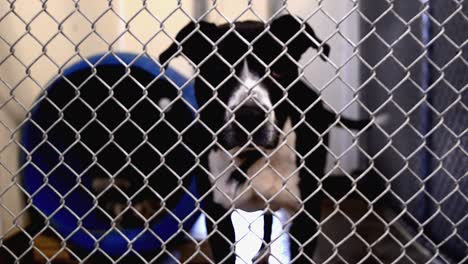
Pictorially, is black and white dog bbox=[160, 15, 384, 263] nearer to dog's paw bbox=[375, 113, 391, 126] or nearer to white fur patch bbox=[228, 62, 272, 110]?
white fur patch bbox=[228, 62, 272, 110]

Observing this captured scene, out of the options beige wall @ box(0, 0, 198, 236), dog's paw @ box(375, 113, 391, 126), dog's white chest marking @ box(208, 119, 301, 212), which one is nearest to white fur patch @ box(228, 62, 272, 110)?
dog's white chest marking @ box(208, 119, 301, 212)

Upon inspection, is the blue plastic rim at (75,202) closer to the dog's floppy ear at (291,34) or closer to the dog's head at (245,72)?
the dog's head at (245,72)

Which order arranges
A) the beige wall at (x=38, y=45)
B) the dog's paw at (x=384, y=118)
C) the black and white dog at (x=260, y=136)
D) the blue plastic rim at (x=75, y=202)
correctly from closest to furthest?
the black and white dog at (x=260, y=136), the blue plastic rim at (x=75, y=202), the beige wall at (x=38, y=45), the dog's paw at (x=384, y=118)

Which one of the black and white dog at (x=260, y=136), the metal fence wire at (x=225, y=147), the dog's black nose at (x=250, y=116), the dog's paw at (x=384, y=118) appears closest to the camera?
the metal fence wire at (x=225, y=147)

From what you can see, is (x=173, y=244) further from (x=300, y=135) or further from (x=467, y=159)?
(x=467, y=159)

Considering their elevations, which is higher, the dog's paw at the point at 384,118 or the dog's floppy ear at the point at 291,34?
the dog's paw at the point at 384,118

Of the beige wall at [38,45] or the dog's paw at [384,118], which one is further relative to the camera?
the dog's paw at [384,118]

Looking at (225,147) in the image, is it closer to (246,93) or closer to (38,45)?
(246,93)

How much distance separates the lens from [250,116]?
2561 millimetres

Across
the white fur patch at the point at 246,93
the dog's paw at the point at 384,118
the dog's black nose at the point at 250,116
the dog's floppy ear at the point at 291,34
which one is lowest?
the dog's black nose at the point at 250,116

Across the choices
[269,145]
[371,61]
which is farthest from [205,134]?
[371,61]

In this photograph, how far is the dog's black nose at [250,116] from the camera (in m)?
2.56

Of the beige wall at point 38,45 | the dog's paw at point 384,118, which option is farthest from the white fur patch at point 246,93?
the dog's paw at point 384,118

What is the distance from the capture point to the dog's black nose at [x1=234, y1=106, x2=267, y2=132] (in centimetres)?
256
